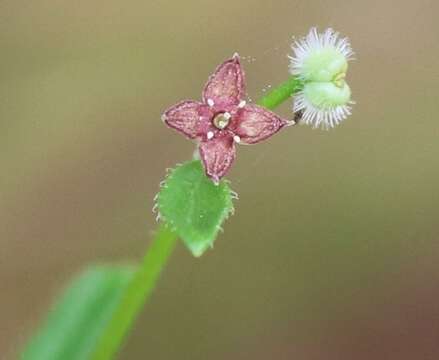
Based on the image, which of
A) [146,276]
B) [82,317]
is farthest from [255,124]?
[82,317]

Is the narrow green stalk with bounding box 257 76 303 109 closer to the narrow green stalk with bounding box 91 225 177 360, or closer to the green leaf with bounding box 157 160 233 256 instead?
the green leaf with bounding box 157 160 233 256

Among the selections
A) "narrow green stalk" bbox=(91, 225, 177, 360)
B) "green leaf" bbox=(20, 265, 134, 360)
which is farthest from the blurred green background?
"narrow green stalk" bbox=(91, 225, 177, 360)

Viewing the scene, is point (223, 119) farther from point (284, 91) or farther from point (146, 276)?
point (146, 276)

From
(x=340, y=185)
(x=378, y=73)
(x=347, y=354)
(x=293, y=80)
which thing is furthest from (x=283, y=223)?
(x=293, y=80)

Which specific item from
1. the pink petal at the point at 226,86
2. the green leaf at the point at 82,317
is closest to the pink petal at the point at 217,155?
the pink petal at the point at 226,86

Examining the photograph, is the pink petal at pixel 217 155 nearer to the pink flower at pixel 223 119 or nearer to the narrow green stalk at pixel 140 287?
the pink flower at pixel 223 119

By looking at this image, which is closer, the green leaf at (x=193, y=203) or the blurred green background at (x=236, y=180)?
the green leaf at (x=193, y=203)

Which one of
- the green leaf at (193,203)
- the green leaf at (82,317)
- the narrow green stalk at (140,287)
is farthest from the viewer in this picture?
the green leaf at (82,317)
